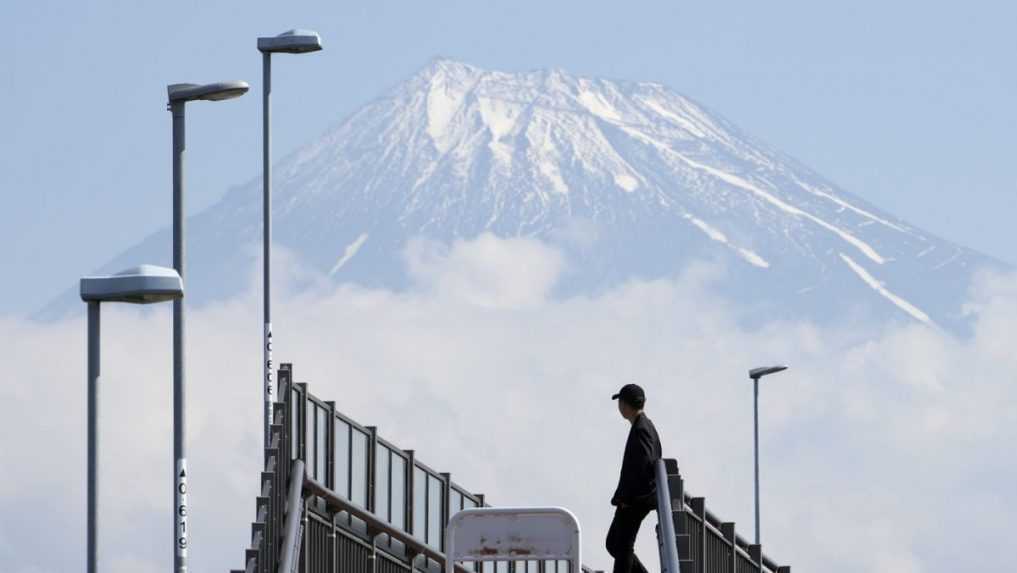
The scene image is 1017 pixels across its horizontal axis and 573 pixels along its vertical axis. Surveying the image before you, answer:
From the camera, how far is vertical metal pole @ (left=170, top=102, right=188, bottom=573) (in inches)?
700

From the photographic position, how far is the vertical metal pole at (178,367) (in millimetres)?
17781

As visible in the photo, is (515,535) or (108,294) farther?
(108,294)

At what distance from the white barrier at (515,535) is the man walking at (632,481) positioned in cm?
219

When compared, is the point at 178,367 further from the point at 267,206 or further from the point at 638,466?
the point at 267,206

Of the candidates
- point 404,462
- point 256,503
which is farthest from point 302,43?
point 256,503

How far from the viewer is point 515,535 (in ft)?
44.4

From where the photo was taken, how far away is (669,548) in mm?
16188

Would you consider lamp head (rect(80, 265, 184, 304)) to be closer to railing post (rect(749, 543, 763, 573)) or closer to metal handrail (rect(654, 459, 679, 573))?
metal handrail (rect(654, 459, 679, 573))

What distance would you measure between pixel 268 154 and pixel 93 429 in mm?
14078

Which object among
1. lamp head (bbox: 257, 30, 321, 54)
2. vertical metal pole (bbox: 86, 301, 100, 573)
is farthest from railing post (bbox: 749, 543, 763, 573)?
vertical metal pole (bbox: 86, 301, 100, 573)

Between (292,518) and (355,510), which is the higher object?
(355,510)

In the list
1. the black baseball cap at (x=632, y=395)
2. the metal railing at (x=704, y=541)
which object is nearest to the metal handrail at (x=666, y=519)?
the metal railing at (x=704, y=541)

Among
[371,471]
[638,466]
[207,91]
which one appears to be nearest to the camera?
[638,466]

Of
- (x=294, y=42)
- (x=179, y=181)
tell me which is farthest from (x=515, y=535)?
(x=294, y=42)
